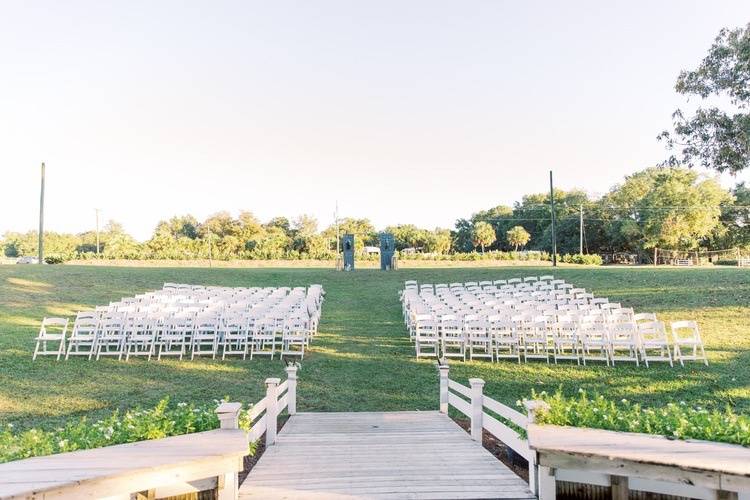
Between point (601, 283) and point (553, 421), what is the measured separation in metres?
18.8

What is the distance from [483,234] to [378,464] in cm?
6223

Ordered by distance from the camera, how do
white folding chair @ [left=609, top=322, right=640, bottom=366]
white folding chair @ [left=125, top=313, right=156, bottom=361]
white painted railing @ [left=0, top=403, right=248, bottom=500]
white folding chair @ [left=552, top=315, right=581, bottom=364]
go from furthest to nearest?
1. white folding chair @ [left=125, top=313, right=156, bottom=361]
2. white folding chair @ [left=552, top=315, right=581, bottom=364]
3. white folding chair @ [left=609, top=322, right=640, bottom=366]
4. white painted railing @ [left=0, top=403, right=248, bottom=500]

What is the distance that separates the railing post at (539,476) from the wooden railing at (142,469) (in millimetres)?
1996

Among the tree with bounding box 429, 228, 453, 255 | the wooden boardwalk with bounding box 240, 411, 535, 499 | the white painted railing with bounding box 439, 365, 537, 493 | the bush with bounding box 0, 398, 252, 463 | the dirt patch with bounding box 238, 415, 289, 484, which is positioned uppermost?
the tree with bounding box 429, 228, 453, 255

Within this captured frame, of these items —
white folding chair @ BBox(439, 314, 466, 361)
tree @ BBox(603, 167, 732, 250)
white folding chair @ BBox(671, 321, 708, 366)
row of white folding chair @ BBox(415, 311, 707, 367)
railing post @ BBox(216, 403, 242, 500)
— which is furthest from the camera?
tree @ BBox(603, 167, 732, 250)

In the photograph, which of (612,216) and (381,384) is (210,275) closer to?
(381,384)

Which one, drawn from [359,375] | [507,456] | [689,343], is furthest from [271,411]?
[689,343]

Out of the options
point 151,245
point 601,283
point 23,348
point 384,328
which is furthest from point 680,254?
point 23,348

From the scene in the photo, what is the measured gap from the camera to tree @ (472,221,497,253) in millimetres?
65312

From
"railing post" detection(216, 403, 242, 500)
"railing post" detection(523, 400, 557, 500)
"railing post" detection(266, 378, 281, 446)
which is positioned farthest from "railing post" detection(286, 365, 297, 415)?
"railing post" detection(523, 400, 557, 500)

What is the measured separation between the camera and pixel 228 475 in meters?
3.58

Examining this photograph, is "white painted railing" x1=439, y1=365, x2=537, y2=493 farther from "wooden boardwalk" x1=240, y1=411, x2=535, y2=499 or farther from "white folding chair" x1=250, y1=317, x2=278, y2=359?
"white folding chair" x1=250, y1=317, x2=278, y2=359

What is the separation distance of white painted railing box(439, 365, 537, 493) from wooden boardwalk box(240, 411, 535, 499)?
19cm

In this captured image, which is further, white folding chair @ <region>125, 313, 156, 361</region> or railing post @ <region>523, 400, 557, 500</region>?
white folding chair @ <region>125, 313, 156, 361</region>
